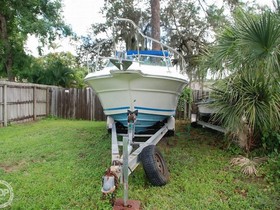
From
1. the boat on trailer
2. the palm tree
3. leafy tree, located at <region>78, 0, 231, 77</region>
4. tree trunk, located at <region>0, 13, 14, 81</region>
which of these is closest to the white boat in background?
the boat on trailer

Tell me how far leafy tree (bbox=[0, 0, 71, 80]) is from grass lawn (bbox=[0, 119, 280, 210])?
7.10 m

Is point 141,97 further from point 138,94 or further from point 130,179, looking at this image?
point 130,179

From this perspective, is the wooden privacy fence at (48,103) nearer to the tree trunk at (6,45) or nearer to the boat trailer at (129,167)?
the tree trunk at (6,45)

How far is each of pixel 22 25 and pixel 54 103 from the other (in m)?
3.68

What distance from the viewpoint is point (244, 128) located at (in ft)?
16.3

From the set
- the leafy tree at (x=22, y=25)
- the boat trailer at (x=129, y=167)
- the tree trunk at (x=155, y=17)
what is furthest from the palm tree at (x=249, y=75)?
the leafy tree at (x=22, y=25)

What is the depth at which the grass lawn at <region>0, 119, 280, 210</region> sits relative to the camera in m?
3.32

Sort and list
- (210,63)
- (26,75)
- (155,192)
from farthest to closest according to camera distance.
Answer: (26,75)
(210,63)
(155,192)

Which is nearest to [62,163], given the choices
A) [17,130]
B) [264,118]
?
[264,118]

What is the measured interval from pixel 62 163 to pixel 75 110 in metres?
7.74

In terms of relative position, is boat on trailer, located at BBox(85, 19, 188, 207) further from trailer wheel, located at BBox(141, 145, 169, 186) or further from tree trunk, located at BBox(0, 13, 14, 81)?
tree trunk, located at BBox(0, 13, 14, 81)

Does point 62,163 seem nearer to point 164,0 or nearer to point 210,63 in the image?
point 210,63

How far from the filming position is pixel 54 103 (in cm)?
1231

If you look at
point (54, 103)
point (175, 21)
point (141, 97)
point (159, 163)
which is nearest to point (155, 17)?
point (175, 21)
